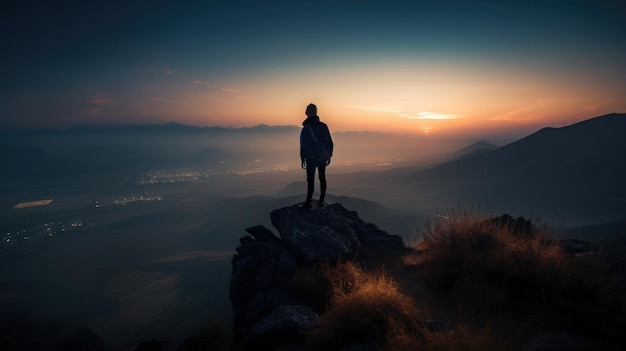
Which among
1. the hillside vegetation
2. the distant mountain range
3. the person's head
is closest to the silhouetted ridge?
the distant mountain range

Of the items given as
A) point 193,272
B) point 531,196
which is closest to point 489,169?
point 531,196

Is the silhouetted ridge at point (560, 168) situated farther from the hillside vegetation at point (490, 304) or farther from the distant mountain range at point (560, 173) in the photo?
the hillside vegetation at point (490, 304)

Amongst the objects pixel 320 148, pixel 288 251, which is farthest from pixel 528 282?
pixel 288 251

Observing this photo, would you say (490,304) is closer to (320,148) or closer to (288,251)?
(288,251)

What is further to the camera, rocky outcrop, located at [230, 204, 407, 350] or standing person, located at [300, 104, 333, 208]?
standing person, located at [300, 104, 333, 208]

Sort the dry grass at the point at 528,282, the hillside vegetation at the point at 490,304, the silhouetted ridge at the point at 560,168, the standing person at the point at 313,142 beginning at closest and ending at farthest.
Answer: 1. the hillside vegetation at the point at 490,304
2. the dry grass at the point at 528,282
3. the standing person at the point at 313,142
4. the silhouetted ridge at the point at 560,168

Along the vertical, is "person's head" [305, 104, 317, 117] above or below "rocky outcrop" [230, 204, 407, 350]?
above

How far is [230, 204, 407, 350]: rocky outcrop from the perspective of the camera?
8.85 metres

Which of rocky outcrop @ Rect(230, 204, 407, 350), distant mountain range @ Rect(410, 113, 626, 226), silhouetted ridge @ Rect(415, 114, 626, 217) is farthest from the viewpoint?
silhouetted ridge @ Rect(415, 114, 626, 217)

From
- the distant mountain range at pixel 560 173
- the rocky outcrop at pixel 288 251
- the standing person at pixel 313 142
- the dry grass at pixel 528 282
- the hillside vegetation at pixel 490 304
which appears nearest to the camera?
the hillside vegetation at pixel 490 304

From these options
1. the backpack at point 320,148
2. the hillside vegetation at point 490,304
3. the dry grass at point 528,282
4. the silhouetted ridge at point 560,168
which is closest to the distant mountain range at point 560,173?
the silhouetted ridge at point 560,168

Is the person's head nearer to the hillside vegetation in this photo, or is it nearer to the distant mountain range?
the hillside vegetation

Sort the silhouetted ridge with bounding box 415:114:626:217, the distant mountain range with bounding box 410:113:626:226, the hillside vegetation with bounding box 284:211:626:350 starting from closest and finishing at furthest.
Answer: the hillside vegetation with bounding box 284:211:626:350 < the distant mountain range with bounding box 410:113:626:226 < the silhouetted ridge with bounding box 415:114:626:217

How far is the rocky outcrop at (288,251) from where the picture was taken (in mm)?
8852
